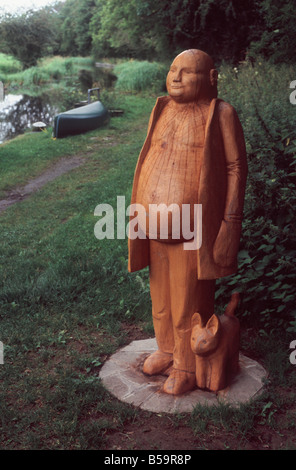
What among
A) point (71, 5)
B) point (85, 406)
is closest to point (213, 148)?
point (85, 406)

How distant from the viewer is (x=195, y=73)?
2834 mm

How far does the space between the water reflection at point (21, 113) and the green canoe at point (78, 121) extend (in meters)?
2.68

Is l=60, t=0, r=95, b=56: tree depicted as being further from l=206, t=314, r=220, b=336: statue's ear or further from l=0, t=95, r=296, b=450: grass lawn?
l=206, t=314, r=220, b=336: statue's ear

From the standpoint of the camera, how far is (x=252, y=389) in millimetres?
3131

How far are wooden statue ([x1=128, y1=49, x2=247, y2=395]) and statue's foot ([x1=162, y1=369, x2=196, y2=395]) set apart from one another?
1 centimetres

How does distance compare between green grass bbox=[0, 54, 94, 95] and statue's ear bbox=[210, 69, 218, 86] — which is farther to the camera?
green grass bbox=[0, 54, 94, 95]

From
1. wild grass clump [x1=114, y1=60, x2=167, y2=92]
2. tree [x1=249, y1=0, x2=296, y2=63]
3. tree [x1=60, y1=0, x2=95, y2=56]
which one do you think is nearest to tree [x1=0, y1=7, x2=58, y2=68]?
tree [x1=60, y1=0, x2=95, y2=56]

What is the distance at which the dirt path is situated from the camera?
8086mm

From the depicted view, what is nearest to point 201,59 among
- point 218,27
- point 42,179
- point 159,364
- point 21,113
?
point 159,364

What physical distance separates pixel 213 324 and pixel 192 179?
886mm

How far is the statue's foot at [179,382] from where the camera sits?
121 inches

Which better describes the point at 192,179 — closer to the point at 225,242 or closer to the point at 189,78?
the point at 225,242
